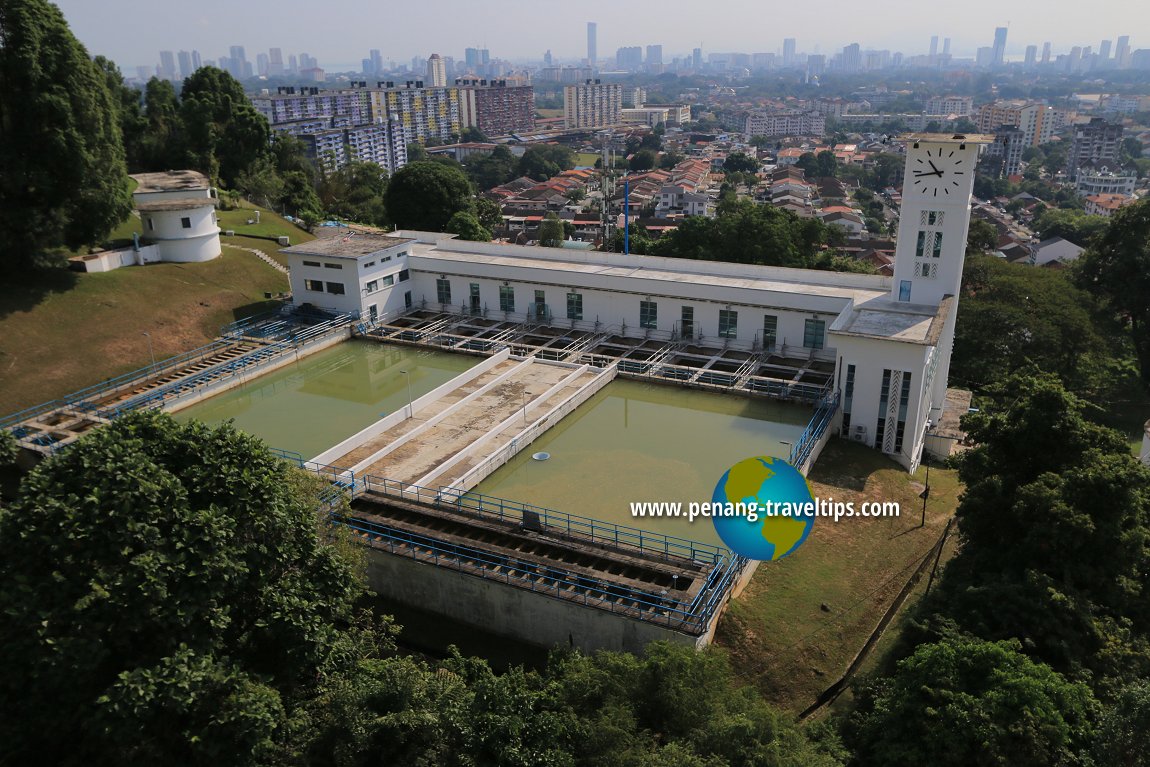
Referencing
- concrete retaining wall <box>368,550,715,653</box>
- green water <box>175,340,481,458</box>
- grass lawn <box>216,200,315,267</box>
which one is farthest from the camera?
grass lawn <box>216,200,315,267</box>

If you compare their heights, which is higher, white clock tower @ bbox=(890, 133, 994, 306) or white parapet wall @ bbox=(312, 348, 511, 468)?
white clock tower @ bbox=(890, 133, 994, 306)

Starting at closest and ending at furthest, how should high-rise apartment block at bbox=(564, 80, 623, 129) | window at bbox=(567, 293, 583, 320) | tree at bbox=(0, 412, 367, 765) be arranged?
tree at bbox=(0, 412, 367, 765) → window at bbox=(567, 293, 583, 320) → high-rise apartment block at bbox=(564, 80, 623, 129)

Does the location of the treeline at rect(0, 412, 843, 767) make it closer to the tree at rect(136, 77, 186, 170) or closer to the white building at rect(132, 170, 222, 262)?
the white building at rect(132, 170, 222, 262)

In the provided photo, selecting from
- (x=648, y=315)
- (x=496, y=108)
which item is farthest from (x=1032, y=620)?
(x=496, y=108)

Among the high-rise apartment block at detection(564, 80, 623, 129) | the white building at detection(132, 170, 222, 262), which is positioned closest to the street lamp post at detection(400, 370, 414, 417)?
the white building at detection(132, 170, 222, 262)

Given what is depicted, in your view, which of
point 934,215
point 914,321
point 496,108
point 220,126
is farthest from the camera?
point 496,108

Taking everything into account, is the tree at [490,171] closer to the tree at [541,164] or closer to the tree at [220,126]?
the tree at [541,164]

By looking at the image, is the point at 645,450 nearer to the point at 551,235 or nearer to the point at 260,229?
the point at 260,229
